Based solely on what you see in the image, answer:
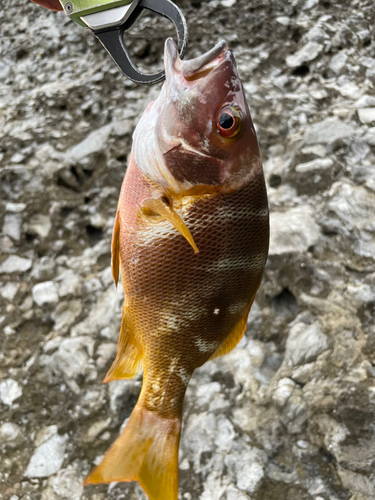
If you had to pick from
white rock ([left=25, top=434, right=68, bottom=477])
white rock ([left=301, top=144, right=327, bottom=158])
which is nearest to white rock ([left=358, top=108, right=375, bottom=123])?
white rock ([left=301, top=144, right=327, bottom=158])

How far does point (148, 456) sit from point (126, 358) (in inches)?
8.7

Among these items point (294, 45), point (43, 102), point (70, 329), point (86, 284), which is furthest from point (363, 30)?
point (70, 329)

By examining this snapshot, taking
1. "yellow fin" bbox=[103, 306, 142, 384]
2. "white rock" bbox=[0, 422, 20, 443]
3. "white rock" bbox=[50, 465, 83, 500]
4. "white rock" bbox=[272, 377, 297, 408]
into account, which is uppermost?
"yellow fin" bbox=[103, 306, 142, 384]

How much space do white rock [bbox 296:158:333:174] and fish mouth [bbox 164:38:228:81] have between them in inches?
44.3

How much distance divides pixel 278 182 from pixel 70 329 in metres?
1.07

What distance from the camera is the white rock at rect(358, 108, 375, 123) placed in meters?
1.83

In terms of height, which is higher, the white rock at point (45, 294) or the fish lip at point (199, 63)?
the fish lip at point (199, 63)

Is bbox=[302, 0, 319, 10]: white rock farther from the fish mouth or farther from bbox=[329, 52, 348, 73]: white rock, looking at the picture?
the fish mouth

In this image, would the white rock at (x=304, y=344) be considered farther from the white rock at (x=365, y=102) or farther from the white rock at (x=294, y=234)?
the white rock at (x=365, y=102)

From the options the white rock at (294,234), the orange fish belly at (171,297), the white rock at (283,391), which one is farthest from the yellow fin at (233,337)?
the white rock at (294,234)

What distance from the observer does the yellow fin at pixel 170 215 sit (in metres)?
0.75

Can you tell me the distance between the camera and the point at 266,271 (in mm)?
1666

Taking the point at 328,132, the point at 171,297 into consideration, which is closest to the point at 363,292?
the point at 328,132

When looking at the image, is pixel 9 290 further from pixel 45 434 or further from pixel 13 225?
pixel 45 434
